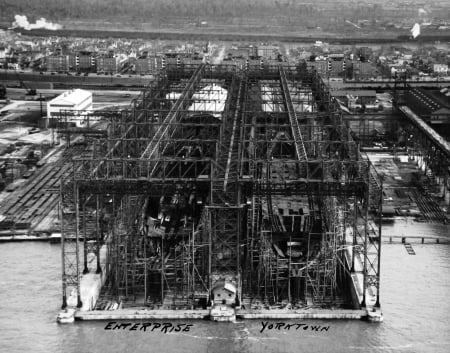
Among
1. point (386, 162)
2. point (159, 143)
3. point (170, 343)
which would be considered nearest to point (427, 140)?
point (386, 162)

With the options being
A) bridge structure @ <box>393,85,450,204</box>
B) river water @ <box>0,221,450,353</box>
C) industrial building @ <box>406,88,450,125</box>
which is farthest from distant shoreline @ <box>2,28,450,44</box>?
river water @ <box>0,221,450,353</box>

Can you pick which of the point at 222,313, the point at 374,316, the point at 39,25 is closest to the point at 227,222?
the point at 222,313

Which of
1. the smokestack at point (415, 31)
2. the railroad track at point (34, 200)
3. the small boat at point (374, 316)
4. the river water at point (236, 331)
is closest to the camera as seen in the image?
the river water at point (236, 331)

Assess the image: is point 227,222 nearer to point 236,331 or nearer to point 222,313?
point 222,313

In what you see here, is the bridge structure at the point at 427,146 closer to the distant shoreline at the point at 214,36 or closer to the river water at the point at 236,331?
the river water at the point at 236,331

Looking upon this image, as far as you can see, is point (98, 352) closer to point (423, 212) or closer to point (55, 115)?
point (423, 212)

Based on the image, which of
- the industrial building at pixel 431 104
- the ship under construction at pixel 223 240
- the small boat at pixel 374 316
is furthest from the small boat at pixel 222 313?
the industrial building at pixel 431 104

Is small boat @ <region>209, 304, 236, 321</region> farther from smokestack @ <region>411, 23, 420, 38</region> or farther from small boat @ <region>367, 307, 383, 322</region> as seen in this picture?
smokestack @ <region>411, 23, 420, 38</region>
